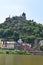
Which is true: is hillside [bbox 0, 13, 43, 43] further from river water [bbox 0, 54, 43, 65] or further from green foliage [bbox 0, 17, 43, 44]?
river water [bbox 0, 54, 43, 65]

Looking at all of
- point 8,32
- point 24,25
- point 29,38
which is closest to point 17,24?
point 24,25

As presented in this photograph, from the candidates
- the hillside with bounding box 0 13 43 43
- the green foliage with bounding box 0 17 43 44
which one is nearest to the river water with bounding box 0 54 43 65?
the green foliage with bounding box 0 17 43 44

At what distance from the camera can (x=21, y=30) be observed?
72625mm

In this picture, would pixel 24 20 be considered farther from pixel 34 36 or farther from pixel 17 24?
pixel 34 36

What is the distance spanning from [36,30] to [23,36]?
294 centimetres

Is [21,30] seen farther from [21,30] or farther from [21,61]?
[21,61]

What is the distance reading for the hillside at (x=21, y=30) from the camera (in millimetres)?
67812

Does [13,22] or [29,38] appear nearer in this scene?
[29,38]

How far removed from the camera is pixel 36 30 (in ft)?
227

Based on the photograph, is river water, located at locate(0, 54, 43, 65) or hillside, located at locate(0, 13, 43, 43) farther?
hillside, located at locate(0, 13, 43, 43)

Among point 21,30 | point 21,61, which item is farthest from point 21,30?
point 21,61

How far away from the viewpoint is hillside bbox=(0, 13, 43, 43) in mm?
67812

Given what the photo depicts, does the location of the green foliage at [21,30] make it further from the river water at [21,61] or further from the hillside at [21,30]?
the river water at [21,61]

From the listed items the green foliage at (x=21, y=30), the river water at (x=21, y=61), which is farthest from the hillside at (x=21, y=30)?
the river water at (x=21, y=61)
